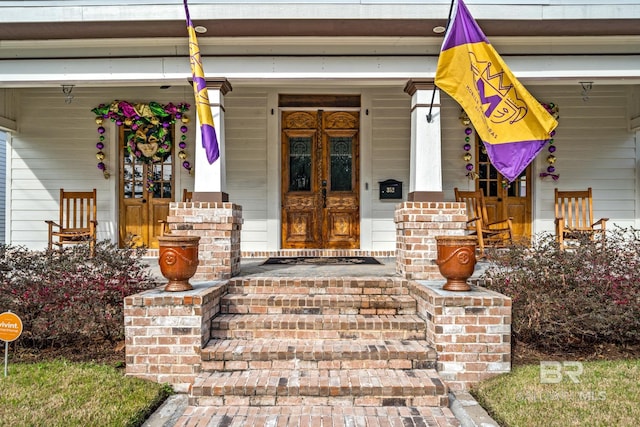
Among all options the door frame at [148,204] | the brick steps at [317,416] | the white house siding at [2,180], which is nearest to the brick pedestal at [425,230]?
the brick steps at [317,416]

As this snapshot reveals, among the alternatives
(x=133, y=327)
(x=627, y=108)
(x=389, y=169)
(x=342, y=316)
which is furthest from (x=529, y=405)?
(x=627, y=108)

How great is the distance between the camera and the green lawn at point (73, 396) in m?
2.25

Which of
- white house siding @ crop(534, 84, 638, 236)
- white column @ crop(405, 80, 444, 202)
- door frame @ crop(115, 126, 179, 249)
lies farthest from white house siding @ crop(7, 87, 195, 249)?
white house siding @ crop(534, 84, 638, 236)

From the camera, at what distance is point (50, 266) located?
11.8 feet

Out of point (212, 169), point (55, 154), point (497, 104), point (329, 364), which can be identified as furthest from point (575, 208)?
point (55, 154)

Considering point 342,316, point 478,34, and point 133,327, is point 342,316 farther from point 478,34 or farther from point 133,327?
point 478,34

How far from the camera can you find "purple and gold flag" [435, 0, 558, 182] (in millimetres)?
3338

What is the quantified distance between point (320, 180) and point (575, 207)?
3783 millimetres

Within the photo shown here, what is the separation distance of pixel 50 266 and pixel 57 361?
91cm

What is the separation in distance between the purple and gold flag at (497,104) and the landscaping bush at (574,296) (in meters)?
0.84

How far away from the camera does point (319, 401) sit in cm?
261

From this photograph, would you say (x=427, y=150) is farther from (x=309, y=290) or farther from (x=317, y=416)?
(x=317, y=416)

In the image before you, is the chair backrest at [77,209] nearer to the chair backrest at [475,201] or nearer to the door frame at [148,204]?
the door frame at [148,204]

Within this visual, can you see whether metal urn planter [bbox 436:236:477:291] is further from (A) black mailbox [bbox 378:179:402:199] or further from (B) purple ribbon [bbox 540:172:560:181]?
(B) purple ribbon [bbox 540:172:560:181]
